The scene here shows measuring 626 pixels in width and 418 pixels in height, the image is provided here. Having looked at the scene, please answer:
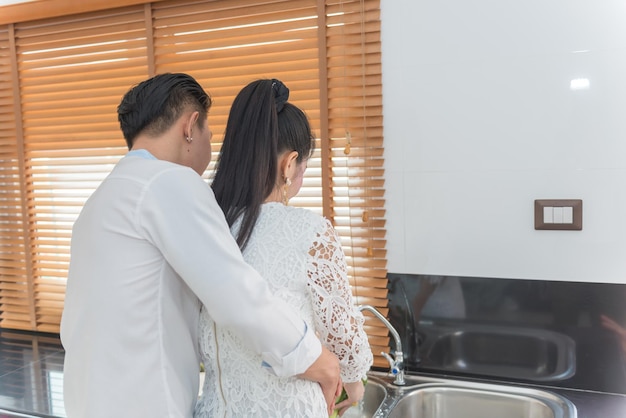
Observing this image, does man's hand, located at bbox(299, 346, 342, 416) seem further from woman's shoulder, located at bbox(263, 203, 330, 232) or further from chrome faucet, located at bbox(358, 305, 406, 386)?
chrome faucet, located at bbox(358, 305, 406, 386)

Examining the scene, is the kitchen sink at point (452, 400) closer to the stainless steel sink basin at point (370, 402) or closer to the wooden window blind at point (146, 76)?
the stainless steel sink basin at point (370, 402)

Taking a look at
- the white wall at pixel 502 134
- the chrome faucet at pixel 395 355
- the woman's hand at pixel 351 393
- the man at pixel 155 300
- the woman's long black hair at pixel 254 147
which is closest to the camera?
the man at pixel 155 300

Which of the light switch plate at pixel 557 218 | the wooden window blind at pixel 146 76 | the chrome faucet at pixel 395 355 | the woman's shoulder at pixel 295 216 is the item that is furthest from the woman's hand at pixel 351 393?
the light switch plate at pixel 557 218

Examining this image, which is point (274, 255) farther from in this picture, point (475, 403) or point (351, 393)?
point (475, 403)

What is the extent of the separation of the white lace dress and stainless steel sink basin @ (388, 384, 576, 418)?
728 mm

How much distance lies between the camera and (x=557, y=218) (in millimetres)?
1606

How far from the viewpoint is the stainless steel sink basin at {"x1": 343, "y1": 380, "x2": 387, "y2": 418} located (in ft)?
5.66

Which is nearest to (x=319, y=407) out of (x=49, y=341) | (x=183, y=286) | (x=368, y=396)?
(x=183, y=286)

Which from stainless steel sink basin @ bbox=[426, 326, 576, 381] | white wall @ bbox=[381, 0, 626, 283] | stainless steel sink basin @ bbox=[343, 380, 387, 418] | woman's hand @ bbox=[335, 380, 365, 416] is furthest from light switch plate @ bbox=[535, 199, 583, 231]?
woman's hand @ bbox=[335, 380, 365, 416]

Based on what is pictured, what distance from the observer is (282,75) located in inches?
74.0

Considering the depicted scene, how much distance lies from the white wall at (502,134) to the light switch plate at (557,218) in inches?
0.8

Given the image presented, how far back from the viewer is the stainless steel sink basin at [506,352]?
1646 mm

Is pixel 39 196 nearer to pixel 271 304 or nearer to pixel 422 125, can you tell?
pixel 422 125

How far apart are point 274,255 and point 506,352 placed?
1070mm
